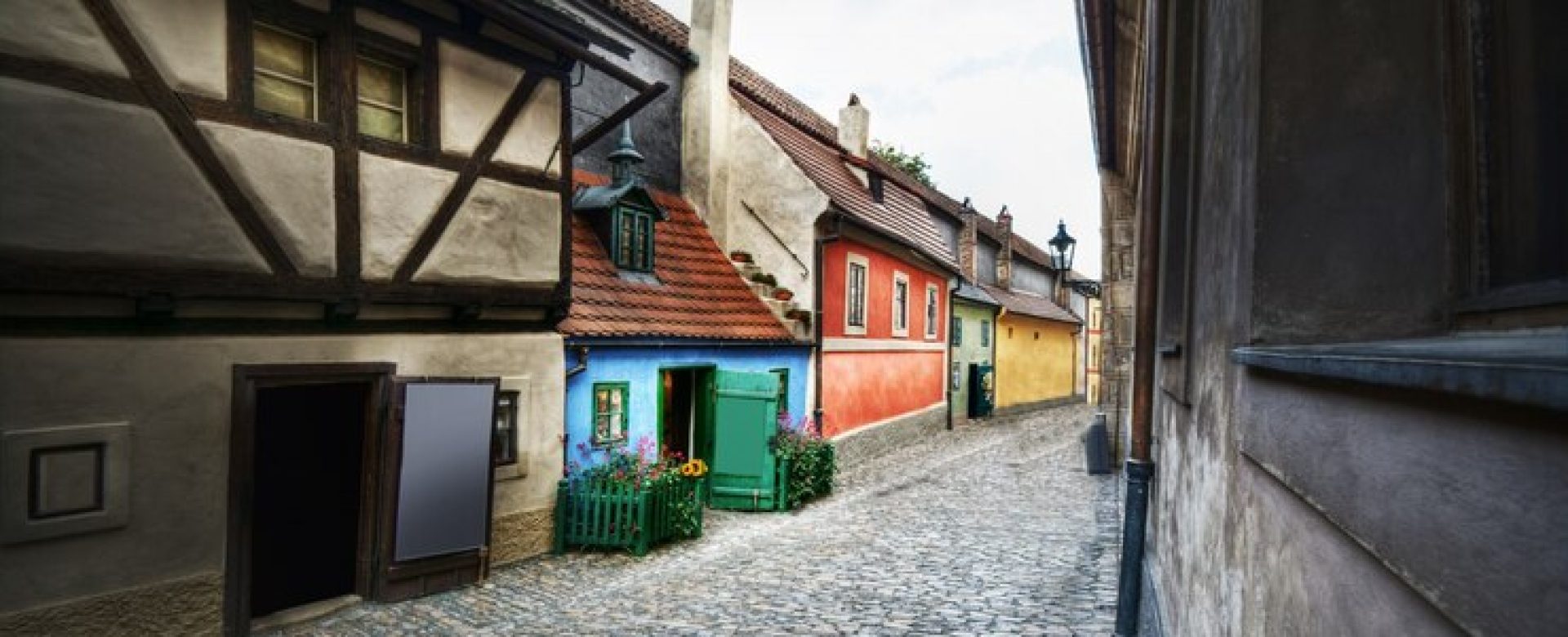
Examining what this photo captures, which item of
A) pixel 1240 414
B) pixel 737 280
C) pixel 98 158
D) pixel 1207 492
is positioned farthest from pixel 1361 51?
pixel 737 280

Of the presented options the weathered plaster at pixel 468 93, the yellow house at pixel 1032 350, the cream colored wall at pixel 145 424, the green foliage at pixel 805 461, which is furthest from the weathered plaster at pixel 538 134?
the yellow house at pixel 1032 350

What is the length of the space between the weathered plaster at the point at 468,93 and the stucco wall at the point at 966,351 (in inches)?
643

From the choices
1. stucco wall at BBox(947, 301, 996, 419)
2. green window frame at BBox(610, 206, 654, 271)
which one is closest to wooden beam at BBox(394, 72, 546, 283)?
green window frame at BBox(610, 206, 654, 271)

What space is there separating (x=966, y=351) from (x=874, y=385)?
8003mm

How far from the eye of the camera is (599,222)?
1186 centimetres

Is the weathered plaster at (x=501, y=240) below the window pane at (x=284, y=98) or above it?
below

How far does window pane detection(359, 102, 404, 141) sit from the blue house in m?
2.70

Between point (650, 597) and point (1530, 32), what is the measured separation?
724cm

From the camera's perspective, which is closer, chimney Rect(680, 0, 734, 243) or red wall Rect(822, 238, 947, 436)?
chimney Rect(680, 0, 734, 243)

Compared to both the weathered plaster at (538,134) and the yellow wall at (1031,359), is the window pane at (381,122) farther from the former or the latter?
the yellow wall at (1031,359)

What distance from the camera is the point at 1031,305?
102 ft

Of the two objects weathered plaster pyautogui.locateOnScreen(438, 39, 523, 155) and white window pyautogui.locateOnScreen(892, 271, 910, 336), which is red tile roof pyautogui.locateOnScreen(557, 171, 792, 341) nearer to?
weathered plaster pyautogui.locateOnScreen(438, 39, 523, 155)

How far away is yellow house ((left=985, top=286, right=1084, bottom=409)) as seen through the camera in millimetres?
28078

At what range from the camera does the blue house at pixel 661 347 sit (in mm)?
10156
